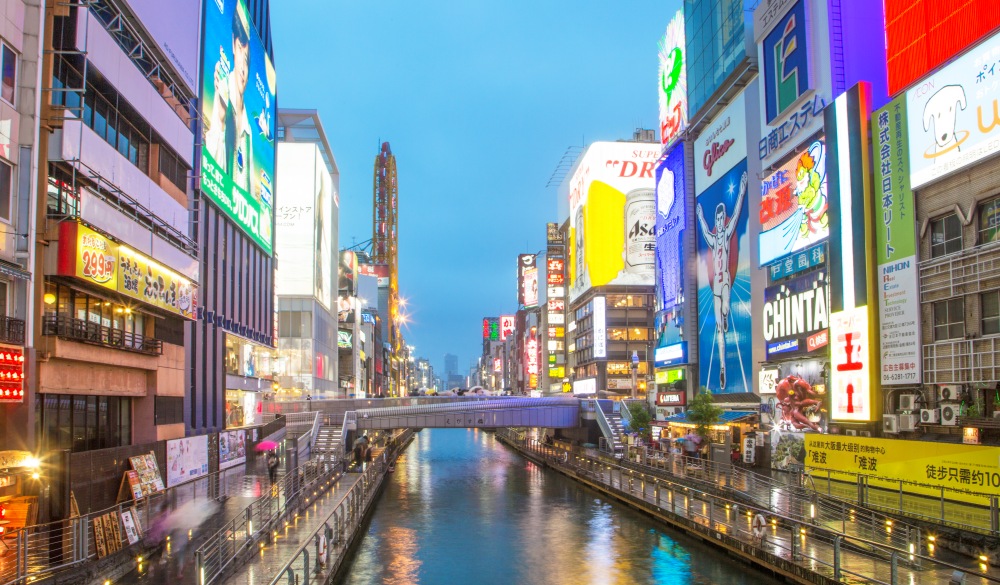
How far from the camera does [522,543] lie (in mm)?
30391

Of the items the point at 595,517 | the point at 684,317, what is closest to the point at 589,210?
the point at 684,317

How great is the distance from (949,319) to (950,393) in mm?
2609

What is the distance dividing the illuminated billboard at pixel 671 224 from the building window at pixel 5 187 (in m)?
52.4

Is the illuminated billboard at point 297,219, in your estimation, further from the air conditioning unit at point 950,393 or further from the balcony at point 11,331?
the air conditioning unit at point 950,393

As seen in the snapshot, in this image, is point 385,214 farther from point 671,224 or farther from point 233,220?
point 233,220

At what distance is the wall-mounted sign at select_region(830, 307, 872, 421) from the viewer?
1347 inches

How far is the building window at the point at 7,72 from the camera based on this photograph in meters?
21.2

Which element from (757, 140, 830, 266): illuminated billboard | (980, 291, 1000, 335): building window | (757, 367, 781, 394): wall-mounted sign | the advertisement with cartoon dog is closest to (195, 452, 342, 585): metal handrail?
(980, 291, 1000, 335): building window

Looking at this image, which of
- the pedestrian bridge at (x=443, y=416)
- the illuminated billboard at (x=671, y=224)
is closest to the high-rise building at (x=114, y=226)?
the pedestrian bridge at (x=443, y=416)

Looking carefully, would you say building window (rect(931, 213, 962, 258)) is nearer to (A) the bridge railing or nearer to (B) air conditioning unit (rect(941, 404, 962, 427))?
(B) air conditioning unit (rect(941, 404, 962, 427))

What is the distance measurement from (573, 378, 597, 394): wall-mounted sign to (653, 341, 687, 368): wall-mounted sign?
31128 mm

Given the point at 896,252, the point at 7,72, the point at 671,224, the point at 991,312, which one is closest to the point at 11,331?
the point at 7,72

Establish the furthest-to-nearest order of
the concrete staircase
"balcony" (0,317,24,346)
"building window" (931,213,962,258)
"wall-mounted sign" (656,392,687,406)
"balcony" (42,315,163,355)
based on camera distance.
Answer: "wall-mounted sign" (656,392,687,406) < the concrete staircase < "building window" (931,213,962,258) < "balcony" (42,315,163,355) < "balcony" (0,317,24,346)

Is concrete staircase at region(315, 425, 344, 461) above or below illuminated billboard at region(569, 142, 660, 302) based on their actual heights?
below
